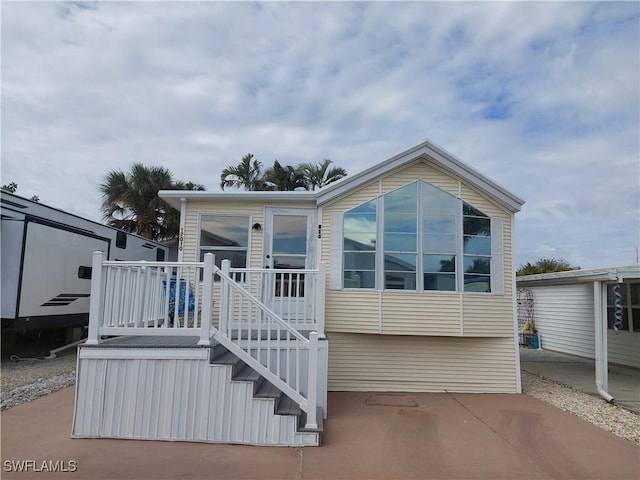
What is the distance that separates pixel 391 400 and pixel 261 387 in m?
2.75

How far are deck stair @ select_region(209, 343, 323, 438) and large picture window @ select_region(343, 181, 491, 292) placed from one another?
8.76 ft

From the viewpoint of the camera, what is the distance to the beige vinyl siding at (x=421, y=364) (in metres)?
7.10

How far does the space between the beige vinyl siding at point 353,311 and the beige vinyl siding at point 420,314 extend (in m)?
0.18

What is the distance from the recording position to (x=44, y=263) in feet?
25.5

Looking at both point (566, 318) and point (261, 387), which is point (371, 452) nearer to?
point (261, 387)

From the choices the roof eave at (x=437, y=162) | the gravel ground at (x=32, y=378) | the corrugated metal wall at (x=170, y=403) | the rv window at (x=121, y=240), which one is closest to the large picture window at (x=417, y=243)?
the roof eave at (x=437, y=162)

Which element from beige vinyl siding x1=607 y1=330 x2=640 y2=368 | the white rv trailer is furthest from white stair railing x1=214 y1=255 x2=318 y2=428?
beige vinyl siding x1=607 y1=330 x2=640 y2=368

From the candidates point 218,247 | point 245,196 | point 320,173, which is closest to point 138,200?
point 320,173

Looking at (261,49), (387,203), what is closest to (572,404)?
(387,203)

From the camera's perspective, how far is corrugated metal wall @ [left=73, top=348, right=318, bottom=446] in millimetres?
4273

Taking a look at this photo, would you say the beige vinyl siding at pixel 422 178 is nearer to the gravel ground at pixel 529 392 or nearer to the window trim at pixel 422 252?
the window trim at pixel 422 252

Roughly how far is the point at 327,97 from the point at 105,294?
7541 millimetres

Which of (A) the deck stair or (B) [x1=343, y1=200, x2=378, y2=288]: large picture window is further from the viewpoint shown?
(B) [x1=343, y1=200, x2=378, y2=288]: large picture window

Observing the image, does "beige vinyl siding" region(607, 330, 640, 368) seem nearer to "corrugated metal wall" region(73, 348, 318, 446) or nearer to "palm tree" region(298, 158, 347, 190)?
"corrugated metal wall" region(73, 348, 318, 446)
